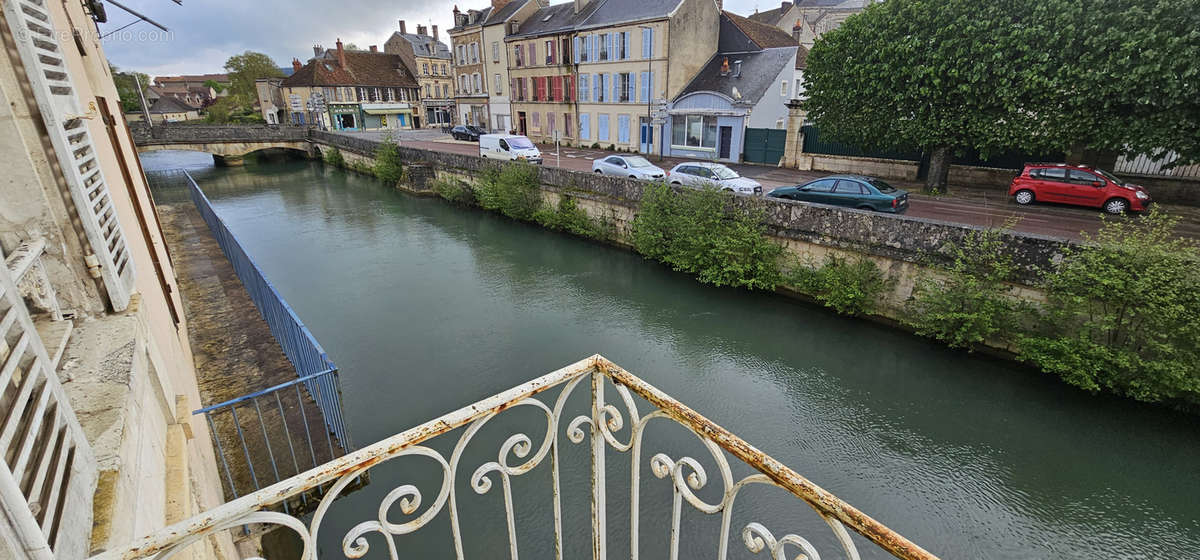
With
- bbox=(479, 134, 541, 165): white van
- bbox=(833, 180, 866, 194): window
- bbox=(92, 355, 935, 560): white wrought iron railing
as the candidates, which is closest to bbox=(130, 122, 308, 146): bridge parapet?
bbox=(479, 134, 541, 165): white van

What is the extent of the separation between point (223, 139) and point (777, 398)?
37757 mm

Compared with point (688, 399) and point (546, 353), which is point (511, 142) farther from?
point (688, 399)

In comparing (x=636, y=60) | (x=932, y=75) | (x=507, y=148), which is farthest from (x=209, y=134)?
(x=932, y=75)

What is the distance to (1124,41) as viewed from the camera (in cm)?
1106

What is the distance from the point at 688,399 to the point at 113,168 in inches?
276

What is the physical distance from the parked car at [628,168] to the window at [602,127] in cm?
1095

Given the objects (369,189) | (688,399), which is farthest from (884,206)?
(369,189)

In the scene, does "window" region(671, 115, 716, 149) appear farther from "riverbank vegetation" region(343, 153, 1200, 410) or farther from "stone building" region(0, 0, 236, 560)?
"stone building" region(0, 0, 236, 560)

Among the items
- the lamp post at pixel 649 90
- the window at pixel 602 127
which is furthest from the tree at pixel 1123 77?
the window at pixel 602 127

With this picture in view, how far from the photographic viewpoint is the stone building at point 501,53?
106 ft

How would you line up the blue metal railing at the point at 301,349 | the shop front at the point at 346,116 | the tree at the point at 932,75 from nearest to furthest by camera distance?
the blue metal railing at the point at 301,349
the tree at the point at 932,75
the shop front at the point at 346,116

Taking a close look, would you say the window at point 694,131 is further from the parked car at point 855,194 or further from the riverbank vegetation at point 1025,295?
the riverbank vegetation at point 1025,295

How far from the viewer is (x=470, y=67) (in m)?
36.4

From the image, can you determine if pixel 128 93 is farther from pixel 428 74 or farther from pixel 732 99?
pixel 732 99
